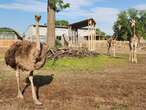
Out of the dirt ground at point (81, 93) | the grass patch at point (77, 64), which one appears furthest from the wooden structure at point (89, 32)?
the dirt ground at point (81, 93)

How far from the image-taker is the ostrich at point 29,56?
1048 cm

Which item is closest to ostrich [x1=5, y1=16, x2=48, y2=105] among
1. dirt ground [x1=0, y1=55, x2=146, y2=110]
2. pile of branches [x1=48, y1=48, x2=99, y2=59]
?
dirt ground [x1=0, y1=55, x2=146, y2=110]

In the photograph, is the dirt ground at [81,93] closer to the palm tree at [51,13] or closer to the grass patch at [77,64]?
the grass patch at [77,64]

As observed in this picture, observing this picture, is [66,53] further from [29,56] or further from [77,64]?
[29,56]

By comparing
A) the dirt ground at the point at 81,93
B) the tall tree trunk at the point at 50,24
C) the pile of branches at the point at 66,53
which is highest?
the tall tree trunk at the point at 50,24

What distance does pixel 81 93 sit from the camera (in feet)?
40.0

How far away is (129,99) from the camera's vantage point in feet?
36.6

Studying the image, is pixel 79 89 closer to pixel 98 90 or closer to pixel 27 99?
pixel 98 90

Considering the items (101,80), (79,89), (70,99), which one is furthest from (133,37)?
(70,99)

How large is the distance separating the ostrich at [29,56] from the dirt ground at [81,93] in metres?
0.48

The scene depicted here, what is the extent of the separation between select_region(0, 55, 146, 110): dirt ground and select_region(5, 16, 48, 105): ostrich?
48 centimetres

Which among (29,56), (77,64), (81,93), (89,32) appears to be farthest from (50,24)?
(29,56)

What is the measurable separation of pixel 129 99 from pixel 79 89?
2.20 m

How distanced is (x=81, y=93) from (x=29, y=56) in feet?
7.51
